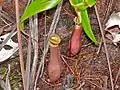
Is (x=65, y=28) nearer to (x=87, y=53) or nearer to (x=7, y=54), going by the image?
(x=87, y=53)

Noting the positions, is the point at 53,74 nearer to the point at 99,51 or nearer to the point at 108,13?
the point at 99,51

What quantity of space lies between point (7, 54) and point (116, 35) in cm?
47

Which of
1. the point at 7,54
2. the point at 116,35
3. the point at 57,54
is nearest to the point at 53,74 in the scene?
the point at 57,54

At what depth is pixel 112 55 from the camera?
143cm

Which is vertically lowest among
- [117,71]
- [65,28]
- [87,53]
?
[117,71]

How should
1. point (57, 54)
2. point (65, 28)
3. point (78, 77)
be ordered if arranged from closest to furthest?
point (57, 54) → point (78, 77) → point (65, 28)

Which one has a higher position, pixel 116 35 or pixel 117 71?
pixel 116 35

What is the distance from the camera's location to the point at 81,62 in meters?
1.40

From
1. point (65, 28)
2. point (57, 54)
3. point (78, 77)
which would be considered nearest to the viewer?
point (57, 54)

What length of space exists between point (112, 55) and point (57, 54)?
0.96 ft

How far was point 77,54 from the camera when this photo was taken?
4.62 ft

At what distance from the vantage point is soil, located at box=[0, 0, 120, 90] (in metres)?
1.33

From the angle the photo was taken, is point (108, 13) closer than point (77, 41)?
No

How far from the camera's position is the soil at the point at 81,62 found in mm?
1329
